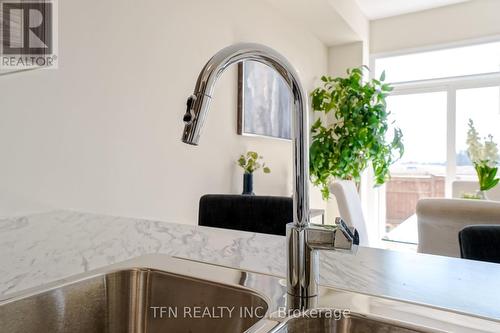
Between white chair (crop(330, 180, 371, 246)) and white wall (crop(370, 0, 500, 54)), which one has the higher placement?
white wall (crop(370, 0, 500, 54))

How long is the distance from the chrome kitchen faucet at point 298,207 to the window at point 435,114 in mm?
3533

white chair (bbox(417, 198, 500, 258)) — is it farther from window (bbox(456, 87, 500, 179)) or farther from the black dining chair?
window (bbox(456, 87, 500, 179))

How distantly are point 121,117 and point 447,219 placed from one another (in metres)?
1.50

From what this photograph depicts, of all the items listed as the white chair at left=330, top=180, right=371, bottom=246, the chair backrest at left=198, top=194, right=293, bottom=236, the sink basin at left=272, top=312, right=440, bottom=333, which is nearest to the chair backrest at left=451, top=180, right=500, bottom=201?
the white chair at left=330, top=180, right=371, bottom=246

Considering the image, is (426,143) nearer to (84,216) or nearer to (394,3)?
(394,3)

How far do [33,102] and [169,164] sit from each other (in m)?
0.73

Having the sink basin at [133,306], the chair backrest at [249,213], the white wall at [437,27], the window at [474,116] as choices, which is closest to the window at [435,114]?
the window at [474,116]

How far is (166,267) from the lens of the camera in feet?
2.33

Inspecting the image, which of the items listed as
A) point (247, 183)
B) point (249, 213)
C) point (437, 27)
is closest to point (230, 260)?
point (249, 213)

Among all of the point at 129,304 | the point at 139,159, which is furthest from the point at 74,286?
the point at 139,159

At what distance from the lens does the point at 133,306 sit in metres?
0.71

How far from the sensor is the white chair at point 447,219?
136 cm

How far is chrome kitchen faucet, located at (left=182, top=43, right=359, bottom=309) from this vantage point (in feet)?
1.62

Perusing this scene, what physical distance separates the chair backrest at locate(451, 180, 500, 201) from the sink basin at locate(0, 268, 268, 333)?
2.68 m
